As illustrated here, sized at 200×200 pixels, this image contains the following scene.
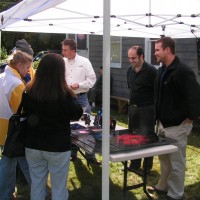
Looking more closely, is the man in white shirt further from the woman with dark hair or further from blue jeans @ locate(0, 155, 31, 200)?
the woman with dark hair

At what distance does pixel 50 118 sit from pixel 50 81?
321mm

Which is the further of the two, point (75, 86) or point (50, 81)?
point (75, 86)

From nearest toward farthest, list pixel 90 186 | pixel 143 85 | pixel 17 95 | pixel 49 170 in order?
1. pixel 49 170
2. pixel 17 95
3. pixel 90 186
4. pixel 143 85

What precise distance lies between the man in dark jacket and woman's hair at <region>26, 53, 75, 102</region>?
138 centimetres

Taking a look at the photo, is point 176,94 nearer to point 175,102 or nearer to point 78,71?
point 175,102

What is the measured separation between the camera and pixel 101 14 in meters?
4.59

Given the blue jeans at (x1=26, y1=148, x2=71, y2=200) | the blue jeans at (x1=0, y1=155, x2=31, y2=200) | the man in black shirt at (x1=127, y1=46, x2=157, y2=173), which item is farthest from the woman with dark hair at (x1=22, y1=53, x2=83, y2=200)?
the man in black shirt at (x1=127, y1=46, x2=157, y2=173)

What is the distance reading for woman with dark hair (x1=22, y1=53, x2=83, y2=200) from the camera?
2.83m

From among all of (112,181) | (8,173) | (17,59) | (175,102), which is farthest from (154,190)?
(17,59)

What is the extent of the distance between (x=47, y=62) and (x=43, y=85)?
205mm

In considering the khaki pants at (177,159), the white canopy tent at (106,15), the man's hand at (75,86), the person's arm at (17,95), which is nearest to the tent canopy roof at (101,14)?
the white canopy tent at (106,15)

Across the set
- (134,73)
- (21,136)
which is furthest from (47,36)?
(21,136)

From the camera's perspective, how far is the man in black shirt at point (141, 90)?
4621 millimetres

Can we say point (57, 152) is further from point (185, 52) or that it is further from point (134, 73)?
point (185, 52)
